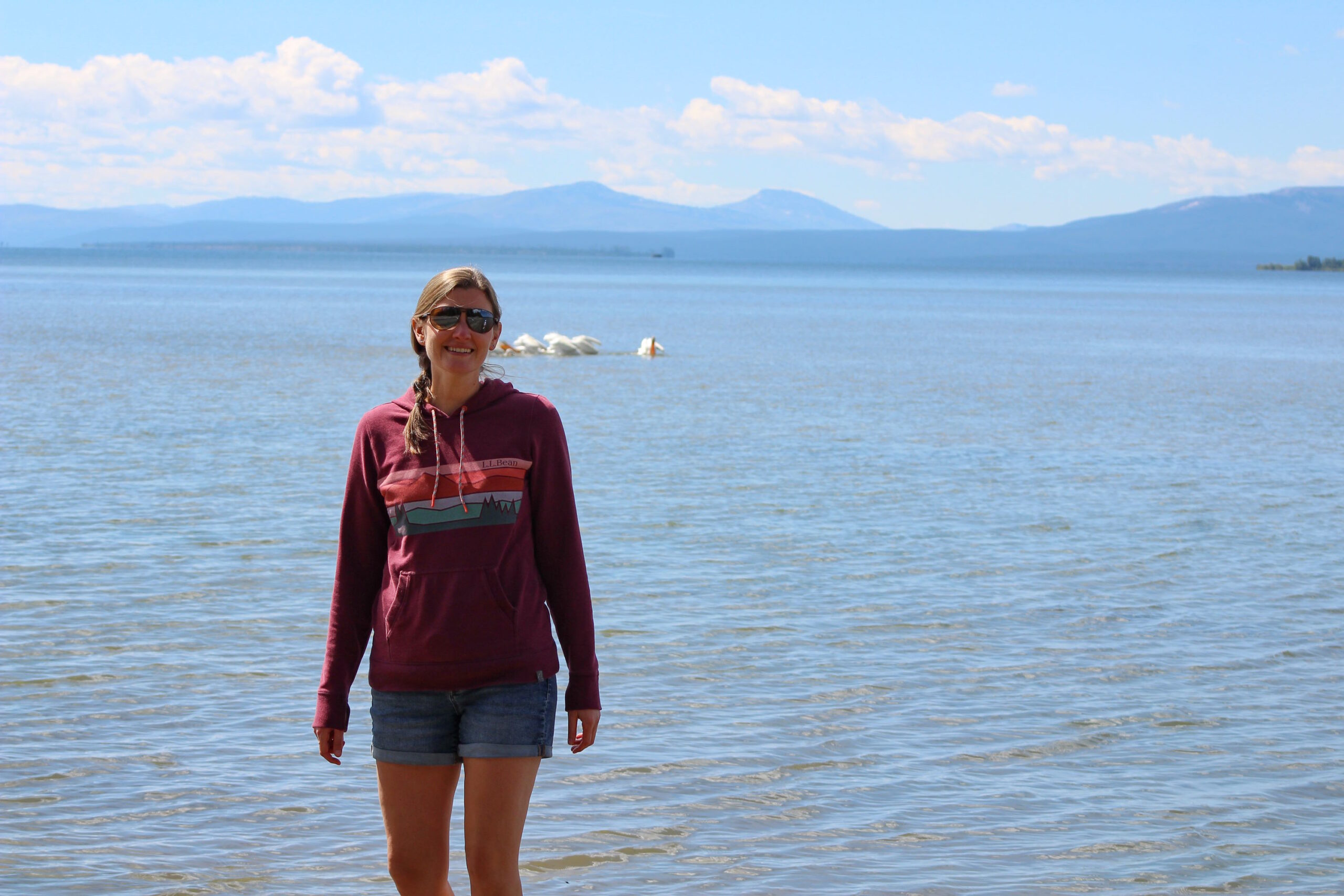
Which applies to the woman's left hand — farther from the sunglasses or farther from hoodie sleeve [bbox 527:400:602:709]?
→ the sunglasses

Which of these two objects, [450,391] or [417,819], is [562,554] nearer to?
[450,391]

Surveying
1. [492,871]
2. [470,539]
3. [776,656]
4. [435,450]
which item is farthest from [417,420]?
[776,656]

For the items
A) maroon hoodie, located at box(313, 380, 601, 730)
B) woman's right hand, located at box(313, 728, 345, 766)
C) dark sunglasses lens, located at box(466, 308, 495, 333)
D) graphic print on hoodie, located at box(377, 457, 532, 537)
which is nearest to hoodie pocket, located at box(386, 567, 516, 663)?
maroon hoodie, located at box(313, 380, 601, 730)

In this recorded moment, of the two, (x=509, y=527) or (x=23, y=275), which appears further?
(x=23, y=275)

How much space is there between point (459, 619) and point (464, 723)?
10.3 inches

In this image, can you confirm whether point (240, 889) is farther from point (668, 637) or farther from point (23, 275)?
point (23, 275)

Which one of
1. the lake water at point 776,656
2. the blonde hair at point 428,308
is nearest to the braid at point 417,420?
the blonde hair at point 428,308

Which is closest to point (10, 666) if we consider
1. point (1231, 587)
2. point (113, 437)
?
point (1231, 587)

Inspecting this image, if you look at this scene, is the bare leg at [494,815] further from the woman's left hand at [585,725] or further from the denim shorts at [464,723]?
the woman's left hand at [585,725]

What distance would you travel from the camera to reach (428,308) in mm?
3684

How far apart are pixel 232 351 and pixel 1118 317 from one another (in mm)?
51123

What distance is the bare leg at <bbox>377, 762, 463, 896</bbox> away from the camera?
142 inches

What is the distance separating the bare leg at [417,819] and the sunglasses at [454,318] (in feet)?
3.62

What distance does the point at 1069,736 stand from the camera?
6965 mm
